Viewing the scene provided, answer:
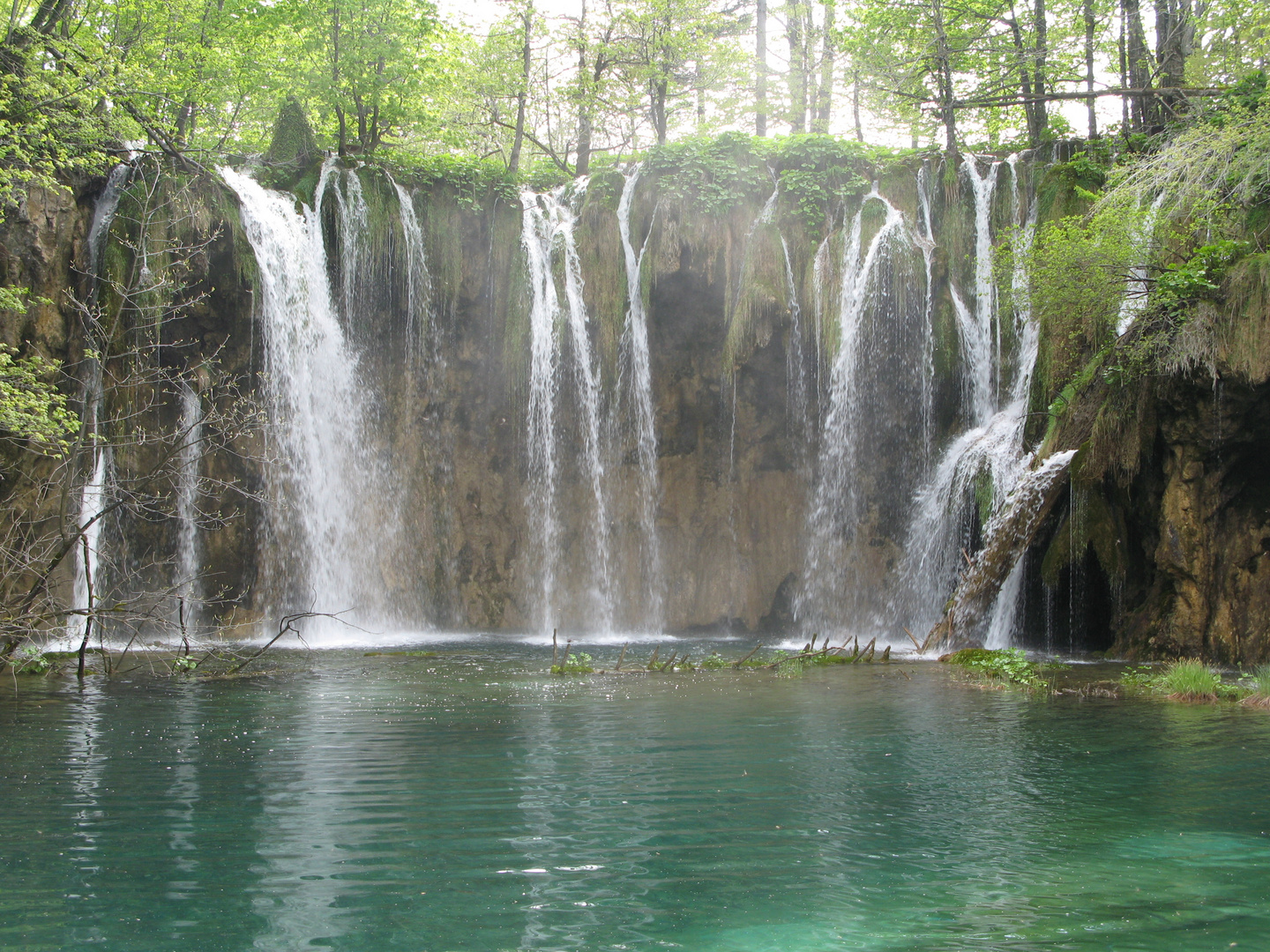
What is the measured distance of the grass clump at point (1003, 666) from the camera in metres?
11.3

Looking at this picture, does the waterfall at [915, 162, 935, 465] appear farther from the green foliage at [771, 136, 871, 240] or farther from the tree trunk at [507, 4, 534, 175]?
the tree trunk at [507, 4, 534, 175]

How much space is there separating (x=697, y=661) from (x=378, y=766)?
784 centimetres

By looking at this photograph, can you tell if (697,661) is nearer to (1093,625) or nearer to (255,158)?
(1093,625)

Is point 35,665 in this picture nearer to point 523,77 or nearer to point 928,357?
point 928,357

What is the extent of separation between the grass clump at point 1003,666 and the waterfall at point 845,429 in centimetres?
671

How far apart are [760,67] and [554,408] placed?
1673cm

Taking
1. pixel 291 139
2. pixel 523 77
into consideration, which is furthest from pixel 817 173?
pixel 291 139

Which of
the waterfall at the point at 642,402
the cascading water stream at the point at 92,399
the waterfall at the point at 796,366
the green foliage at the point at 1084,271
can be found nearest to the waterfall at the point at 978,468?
the green foliage at the point at 1084,271

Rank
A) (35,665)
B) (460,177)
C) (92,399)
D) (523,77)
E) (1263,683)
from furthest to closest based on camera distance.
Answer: (523,77) < (460,177) < (92,399) < (35,665) < (1263,683)

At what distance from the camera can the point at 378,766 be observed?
7098mm

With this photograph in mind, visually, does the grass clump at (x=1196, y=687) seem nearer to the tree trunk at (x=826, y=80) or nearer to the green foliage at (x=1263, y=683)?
the green foliage at (x=1263, y=683)

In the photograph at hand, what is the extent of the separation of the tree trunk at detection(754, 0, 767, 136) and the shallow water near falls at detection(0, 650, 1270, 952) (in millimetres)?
25789

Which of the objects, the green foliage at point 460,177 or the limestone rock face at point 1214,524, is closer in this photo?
the limestone rock face at point 1214,524

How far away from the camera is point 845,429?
66.2 ft
